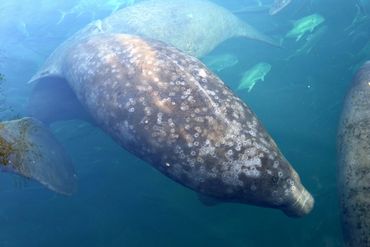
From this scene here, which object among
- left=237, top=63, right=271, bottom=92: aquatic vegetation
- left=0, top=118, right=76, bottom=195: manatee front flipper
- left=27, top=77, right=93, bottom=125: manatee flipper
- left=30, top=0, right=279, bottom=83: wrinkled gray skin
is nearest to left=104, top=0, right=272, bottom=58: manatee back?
left=30, top=0, right=279, bottom=83: wrinkled gray skin

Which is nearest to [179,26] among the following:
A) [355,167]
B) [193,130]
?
[193,130]

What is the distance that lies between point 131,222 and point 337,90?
558 cm

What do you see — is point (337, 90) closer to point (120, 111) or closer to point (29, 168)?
point (120, 111)

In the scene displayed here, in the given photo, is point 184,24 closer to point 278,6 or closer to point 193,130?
point 278,6

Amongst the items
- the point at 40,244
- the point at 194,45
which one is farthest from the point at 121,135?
the point at 194,45

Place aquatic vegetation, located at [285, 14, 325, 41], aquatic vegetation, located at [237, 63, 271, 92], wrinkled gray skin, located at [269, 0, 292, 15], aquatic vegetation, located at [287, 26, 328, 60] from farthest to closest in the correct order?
wrinkled gray skin, located at [269, 0, 292, 15]
aquatic vegetation, located at [285, 14, 325, 41]
aquatic vegetation, located at [287, 26, 328, 60]
aquatic vegetation, located at [237, 63, 271, 92]

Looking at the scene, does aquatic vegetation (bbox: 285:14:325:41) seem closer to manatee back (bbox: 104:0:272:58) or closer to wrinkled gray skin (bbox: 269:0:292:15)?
manatee back (bbox: 104:0:272:58)

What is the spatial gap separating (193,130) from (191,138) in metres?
0.12

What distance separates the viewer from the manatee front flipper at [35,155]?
19.0ft

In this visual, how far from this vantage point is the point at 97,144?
890 cm

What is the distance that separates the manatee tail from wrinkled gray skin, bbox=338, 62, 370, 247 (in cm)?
462

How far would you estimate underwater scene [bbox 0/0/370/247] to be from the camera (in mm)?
5469

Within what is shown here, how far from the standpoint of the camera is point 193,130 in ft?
17.7

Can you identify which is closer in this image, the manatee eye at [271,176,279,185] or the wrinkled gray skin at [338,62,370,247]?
the manatee eye at [271,176,279,185]
